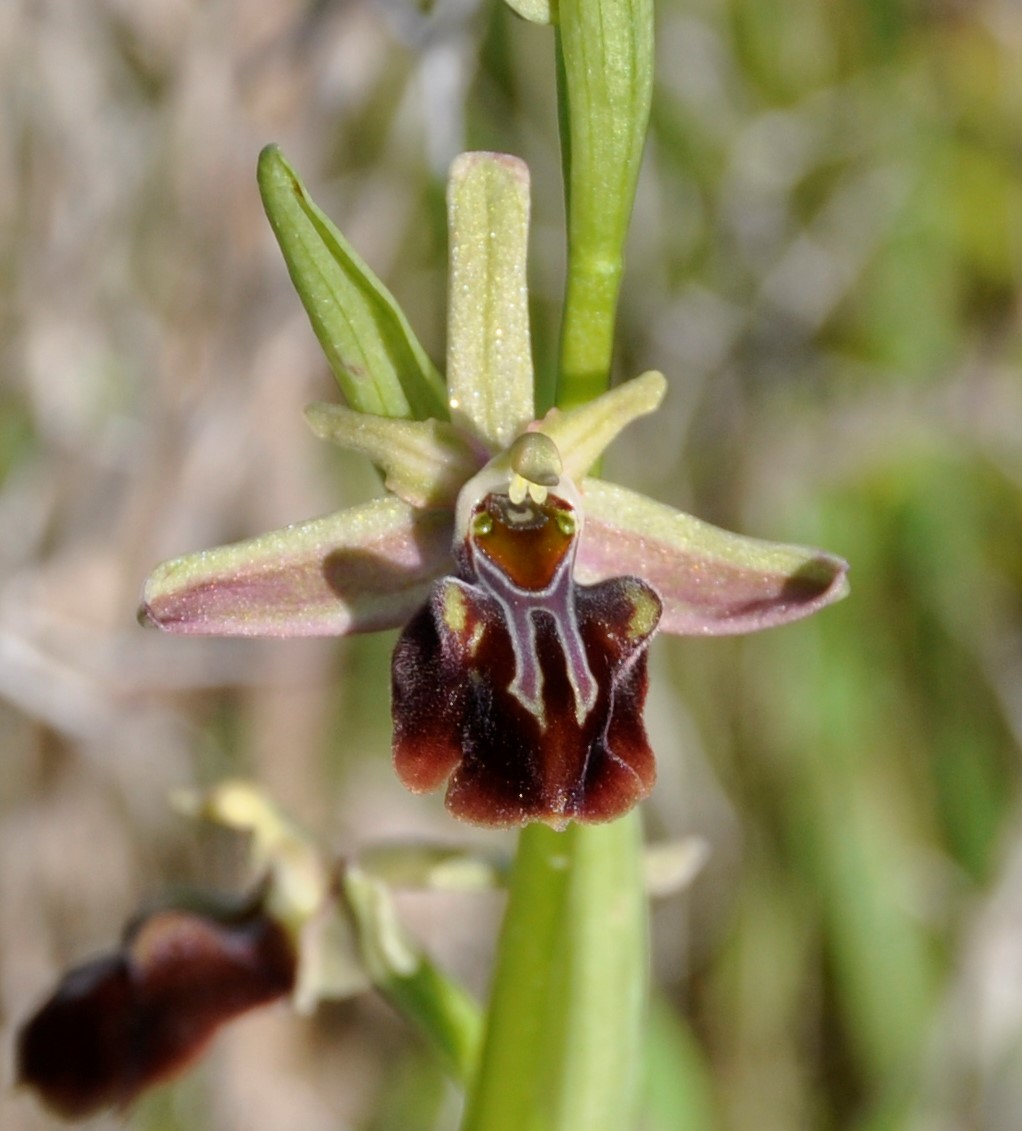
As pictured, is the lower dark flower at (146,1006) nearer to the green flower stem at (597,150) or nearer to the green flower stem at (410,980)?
the green flower stem at (410,980)

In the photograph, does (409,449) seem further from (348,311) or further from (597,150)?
(597,150)

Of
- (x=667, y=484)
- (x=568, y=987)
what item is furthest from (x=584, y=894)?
(x=667, y=484)

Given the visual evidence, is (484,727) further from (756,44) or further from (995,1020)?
(756,44)

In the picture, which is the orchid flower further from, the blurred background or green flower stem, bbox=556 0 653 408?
the blurred background

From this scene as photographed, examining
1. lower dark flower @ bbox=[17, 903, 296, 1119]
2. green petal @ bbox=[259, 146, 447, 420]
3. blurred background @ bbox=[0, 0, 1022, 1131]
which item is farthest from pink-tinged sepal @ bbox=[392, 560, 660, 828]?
blurred background @ bbox=[0, 0, 1022, 1131]

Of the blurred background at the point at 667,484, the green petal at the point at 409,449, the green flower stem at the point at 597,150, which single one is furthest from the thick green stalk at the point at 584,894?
the blurred background at the point at 667,484

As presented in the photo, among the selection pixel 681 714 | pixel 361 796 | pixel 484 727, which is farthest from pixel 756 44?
pixel 484 727
